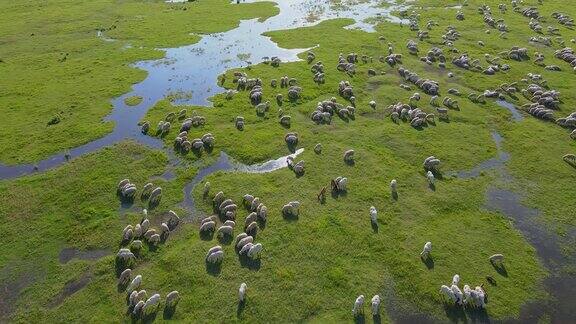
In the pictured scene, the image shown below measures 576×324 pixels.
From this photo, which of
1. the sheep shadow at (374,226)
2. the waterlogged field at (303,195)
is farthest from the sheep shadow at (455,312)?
the sheep shadow at (374,226)

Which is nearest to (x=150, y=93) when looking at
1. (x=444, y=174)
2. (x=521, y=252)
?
(x=444, y=174)

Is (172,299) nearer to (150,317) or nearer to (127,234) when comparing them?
(150,317)

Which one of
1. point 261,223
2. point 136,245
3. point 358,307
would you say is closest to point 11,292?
point 136,245

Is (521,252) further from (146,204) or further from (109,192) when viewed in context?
(109,192)

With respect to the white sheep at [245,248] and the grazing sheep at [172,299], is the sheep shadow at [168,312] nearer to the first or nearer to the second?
the grazing sheep at [172,299]

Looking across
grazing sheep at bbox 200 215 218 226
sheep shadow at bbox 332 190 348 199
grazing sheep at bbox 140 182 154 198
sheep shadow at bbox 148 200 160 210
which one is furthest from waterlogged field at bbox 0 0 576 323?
grazing sheep at bbox 200 215 218 226
